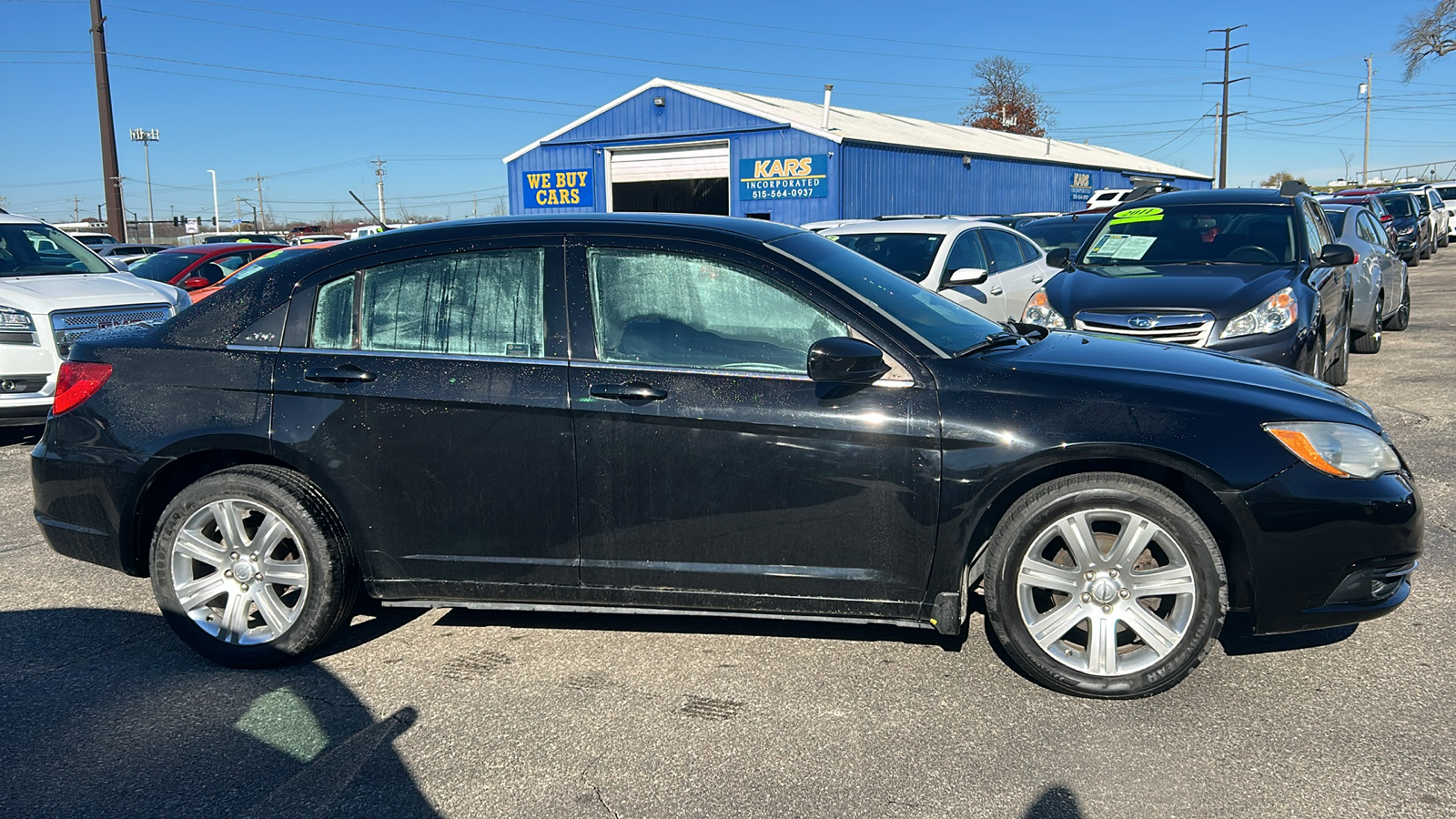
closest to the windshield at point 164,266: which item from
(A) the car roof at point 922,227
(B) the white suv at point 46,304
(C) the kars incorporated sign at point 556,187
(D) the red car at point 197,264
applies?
(D) the red car at point 197,264

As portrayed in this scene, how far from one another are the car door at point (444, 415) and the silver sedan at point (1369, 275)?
8.88 m

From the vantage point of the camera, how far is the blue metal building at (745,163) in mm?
31906

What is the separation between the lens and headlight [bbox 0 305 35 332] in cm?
853

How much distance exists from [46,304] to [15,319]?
0.77 feet

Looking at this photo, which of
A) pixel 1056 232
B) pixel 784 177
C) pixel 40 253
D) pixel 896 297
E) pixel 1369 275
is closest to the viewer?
pixel 896 297

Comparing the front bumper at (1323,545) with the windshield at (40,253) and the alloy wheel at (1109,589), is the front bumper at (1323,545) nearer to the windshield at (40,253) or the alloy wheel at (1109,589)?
the alloy wheel at (1109,589)

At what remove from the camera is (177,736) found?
3.61m

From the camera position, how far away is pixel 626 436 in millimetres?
3850

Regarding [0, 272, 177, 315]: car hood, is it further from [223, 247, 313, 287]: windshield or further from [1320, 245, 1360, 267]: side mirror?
[1320, 245, 1360, 267]: side mirror

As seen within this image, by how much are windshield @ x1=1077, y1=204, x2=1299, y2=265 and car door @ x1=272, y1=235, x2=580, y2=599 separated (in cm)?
608

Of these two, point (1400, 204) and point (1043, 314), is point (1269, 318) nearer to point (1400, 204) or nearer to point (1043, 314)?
point (1043, 314)

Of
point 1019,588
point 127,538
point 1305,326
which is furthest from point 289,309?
point 1305,326

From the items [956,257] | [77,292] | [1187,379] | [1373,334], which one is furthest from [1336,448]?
[1373,334]

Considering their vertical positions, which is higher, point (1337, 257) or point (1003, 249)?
point (1003, 249)
